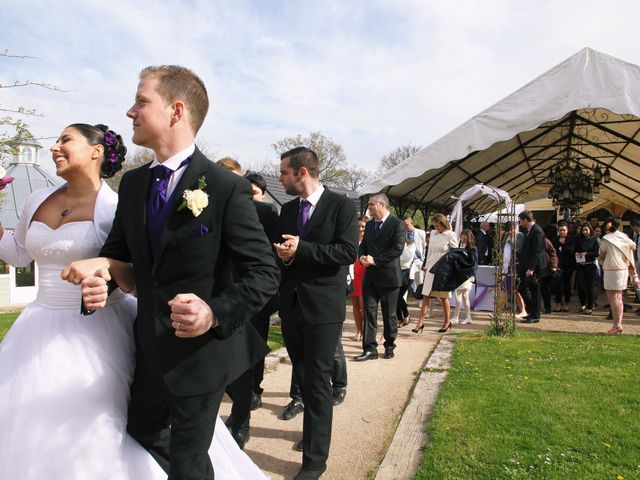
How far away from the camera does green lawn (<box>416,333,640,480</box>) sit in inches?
129

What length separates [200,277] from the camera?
198 cm

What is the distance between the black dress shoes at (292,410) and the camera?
4.46 meters

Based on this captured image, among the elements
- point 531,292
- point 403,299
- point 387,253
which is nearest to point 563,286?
point 531,292

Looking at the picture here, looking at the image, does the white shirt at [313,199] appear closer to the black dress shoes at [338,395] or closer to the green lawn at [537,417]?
the green lawn at [537,417]

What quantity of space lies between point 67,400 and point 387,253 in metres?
4.60

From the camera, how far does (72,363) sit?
2336 mm

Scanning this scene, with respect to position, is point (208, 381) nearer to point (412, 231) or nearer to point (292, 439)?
point (292, 439)

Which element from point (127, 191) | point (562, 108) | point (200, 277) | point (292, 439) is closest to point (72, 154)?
point (127, 191)

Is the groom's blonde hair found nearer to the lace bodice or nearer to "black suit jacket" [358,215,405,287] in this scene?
the lace bodice

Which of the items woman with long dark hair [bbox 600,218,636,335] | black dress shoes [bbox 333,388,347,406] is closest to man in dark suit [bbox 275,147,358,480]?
black dress shoes [bbox 333,388,347,406]

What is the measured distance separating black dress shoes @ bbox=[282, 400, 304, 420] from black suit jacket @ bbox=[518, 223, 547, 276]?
256 inches

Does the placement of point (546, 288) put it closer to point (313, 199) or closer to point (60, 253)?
point (313, 199)

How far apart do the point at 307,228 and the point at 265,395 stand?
2.29 m

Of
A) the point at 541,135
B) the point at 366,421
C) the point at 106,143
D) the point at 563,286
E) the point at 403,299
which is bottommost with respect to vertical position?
the point at 366,421
